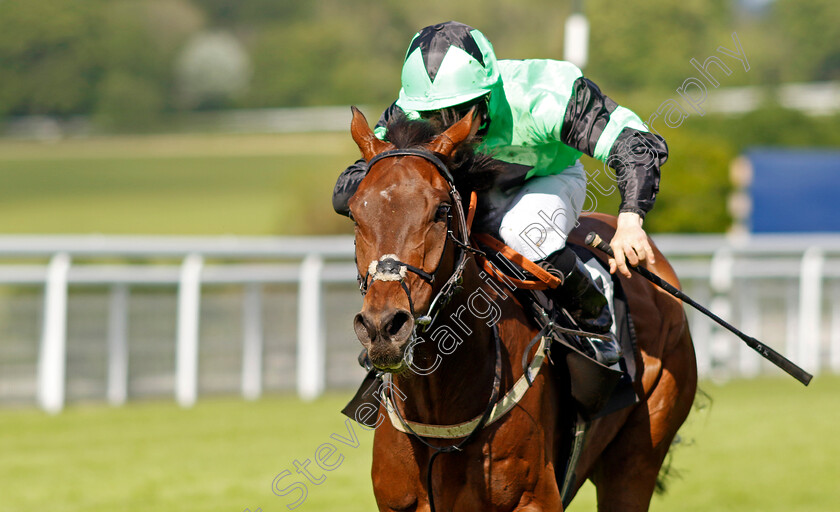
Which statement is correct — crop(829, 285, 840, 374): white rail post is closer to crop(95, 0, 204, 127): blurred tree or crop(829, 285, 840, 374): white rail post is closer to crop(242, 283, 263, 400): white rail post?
crop(242, 283, 263, 400): white rail post

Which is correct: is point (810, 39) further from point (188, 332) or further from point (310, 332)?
point (188, 332)

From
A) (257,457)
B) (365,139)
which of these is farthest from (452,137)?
(257,457)

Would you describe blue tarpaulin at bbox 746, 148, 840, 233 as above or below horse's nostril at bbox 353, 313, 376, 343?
above

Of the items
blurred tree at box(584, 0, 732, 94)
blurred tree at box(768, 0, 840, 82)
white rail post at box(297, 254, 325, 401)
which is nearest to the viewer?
white rail post at box(297, 254, 325, 401)

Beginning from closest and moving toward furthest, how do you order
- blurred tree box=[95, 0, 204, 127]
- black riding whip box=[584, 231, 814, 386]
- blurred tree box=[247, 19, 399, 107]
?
black riding whip box=[584, 231, 814, 386] < blurred tree box=[95, 0, 204, 127] < blurred tree box=[247, 19, 399, 107]

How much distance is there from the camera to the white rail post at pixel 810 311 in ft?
34.9

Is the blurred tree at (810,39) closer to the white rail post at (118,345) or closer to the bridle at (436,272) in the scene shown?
the white rail post at (118,345)

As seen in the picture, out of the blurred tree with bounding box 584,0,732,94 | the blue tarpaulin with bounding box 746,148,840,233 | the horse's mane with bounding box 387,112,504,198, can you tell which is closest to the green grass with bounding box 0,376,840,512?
the horse's mane with bounding box 387,112,504,198

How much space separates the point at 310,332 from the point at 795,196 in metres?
9.04

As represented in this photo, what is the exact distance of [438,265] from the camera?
8.42 ft

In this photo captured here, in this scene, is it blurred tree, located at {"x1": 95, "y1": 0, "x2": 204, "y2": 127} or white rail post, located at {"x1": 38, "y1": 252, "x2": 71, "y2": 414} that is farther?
blurred tree, located at {"x1": 95, "y1": 0, "x2": 204, "y2": 127}

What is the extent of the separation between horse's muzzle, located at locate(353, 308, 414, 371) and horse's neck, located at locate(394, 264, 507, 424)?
1.42 ft

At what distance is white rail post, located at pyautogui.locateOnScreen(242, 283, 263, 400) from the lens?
9.17 meters

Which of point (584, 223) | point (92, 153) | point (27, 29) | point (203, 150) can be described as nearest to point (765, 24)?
point (203, 150)
